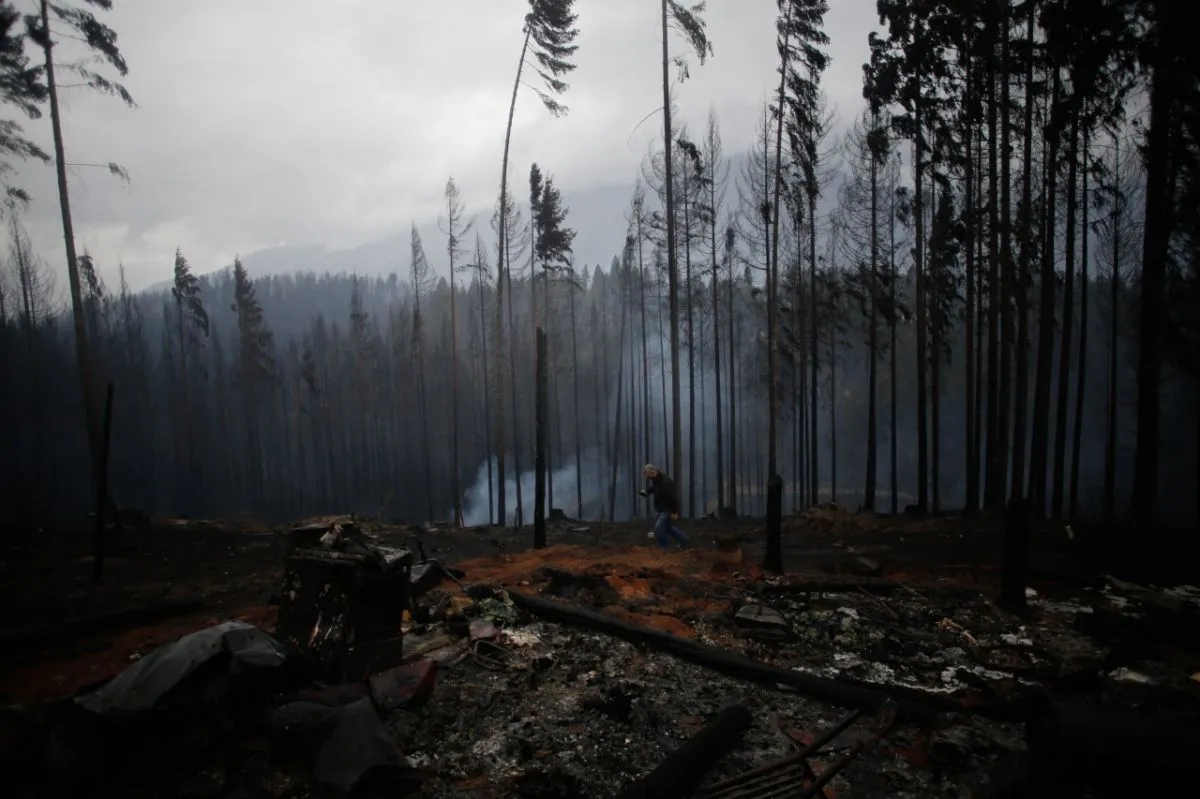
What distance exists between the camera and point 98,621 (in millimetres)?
6504

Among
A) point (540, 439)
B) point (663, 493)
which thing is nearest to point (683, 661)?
point (663, 493)

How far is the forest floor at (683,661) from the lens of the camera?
3.47 m

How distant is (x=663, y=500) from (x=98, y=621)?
27.7 feet

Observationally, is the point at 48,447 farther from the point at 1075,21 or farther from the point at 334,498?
the point at 1075,21

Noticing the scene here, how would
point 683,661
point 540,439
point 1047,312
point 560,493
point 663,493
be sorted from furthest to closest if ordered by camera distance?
point 560,493
point 1047,312
point 540,439
point 663,493
point 683,661

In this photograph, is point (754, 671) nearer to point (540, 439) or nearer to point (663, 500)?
point (663, 500)

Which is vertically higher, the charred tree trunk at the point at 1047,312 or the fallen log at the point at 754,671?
the charred tree trunk at the point at 1047,312

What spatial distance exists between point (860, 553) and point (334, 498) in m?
44.9

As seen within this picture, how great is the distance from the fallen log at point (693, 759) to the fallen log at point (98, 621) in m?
7.12

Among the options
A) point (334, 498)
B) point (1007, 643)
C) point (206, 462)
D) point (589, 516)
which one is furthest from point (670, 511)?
point (206, 462)

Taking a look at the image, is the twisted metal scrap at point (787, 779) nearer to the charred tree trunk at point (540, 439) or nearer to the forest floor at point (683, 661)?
the forest floor at point (683, 661)

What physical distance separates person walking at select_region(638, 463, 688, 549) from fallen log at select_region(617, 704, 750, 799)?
6083 millimetres

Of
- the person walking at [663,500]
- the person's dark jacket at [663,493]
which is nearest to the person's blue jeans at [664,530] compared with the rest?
the person walking at [663,500]

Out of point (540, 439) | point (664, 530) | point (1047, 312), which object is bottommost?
point (664, 530)
